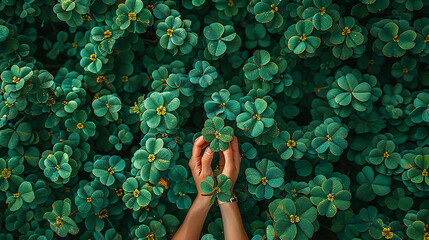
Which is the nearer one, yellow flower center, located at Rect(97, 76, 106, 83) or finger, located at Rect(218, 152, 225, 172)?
finger, located at Rect(218, 152, 225, 172)

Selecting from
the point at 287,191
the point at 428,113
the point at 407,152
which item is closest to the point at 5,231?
the point at 287,191

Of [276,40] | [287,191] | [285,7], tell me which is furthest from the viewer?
[276,40]

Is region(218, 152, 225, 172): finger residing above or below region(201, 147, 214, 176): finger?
below

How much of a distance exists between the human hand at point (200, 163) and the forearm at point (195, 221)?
0.03 meters

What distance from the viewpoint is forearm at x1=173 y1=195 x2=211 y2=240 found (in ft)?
5.94

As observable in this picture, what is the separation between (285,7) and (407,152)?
3.27ft

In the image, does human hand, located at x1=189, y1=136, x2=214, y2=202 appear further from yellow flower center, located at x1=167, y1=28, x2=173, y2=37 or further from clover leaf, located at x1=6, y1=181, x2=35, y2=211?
clover leaf, located at x1=6, y1=181, x2=35, y2=211

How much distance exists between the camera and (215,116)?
1.80m

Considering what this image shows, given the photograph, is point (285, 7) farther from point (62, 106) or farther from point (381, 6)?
point (62, 106)

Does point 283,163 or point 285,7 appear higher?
point 285,7

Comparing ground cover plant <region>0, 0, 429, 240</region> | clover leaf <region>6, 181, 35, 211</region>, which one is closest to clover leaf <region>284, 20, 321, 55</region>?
ground cover plant <region>0, 0, 429, 240</region>

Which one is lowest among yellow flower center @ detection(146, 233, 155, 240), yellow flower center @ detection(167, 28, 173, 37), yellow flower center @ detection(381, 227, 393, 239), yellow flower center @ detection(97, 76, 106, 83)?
yellow flower center @ detection(381, 227, 393, 239)

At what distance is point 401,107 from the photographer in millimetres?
2041

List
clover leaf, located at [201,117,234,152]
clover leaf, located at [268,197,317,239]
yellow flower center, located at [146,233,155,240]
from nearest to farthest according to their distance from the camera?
1. clover leaf, located at [268,197,317,239]
2. clover leaf, located at [201,117,234,152]
3. yellow flower center, located at [146,233,155,240]
